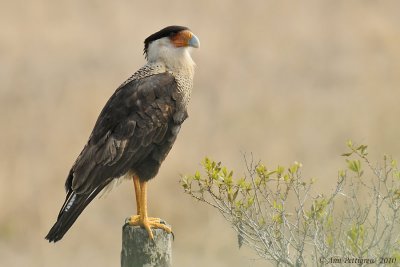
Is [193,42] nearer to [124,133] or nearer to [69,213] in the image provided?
[124,133]

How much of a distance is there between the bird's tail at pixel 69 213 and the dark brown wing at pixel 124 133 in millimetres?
12

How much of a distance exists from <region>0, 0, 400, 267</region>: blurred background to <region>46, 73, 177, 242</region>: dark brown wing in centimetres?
394

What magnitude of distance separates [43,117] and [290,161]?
3.07 meters

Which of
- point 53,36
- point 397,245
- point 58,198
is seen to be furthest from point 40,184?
point 397,245

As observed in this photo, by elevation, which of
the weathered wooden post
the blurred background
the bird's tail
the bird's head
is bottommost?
the weathered wooden post

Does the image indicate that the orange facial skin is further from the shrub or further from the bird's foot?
the bird's foot

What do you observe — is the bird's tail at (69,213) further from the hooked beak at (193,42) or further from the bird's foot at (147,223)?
the hooked beak at (193,42)

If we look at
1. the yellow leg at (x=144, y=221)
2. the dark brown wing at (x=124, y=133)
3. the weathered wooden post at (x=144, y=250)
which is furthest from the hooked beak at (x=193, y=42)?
the weathered wooden post at (x=144, y=250)

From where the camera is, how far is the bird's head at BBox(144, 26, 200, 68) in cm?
705

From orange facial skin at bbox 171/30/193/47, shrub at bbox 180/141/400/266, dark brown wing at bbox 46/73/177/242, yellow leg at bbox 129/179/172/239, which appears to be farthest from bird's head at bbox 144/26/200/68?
shrub at bbox 180/141/400/266

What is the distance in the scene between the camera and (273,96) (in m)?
14.1

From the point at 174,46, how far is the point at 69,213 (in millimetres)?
1473

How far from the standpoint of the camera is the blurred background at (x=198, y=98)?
1224 centimetres

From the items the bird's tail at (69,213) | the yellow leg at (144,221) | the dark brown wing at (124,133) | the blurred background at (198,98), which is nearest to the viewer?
the bird's tail at (69,213)
